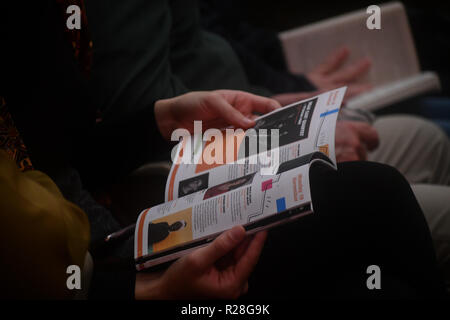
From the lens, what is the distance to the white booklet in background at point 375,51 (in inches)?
51.9

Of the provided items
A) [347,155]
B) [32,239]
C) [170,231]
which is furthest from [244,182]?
[347,155]

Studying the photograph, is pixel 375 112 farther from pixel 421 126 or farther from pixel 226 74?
pixel 226 74

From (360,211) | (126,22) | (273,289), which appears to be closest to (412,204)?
(360,211)

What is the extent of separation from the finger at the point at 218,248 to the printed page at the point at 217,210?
2cm

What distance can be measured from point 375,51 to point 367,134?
0.48 metres

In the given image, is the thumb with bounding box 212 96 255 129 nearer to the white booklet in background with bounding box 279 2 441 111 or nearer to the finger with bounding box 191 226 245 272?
the finger with bounding box 191 226 245 272

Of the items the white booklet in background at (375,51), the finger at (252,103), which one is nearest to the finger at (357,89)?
the white booklet in background at (375,51)

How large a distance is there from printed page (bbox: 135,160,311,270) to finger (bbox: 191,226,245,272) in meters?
0.02

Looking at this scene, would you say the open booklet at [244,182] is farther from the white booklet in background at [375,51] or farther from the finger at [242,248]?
the white booklet in background at [375,51]

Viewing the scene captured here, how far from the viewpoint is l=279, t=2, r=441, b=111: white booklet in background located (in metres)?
1.32

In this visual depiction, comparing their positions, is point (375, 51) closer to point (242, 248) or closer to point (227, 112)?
point (227, 112)

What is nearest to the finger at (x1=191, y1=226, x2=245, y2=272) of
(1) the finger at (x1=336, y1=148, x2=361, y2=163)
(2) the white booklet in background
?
(1) the finger at (x1=336, y1=148, x2=361, y2=163)

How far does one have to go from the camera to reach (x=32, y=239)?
552mm

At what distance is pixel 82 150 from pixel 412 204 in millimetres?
583
